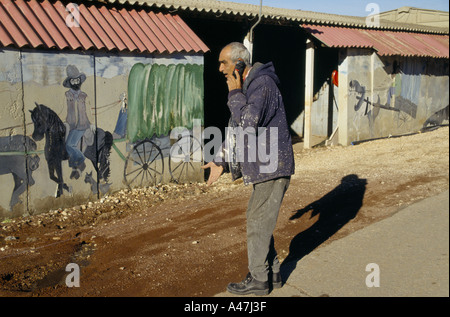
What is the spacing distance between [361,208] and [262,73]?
3.73 meters

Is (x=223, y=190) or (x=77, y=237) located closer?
(x=77, y=237)

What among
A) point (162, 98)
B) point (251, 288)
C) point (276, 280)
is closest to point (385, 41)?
point (162, 98)

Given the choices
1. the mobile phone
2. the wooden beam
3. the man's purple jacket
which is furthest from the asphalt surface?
the wooden beam

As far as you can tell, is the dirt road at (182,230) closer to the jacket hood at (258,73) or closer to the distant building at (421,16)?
the jacket hood at (258,73)

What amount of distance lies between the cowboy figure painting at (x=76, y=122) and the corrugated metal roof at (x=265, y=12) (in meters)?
1.77

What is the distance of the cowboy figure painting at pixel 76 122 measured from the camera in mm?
7629

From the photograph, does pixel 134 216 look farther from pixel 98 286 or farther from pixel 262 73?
pixel 262 73

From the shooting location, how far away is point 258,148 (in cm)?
403

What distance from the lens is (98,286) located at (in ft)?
15.2

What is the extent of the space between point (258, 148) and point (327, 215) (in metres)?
3.12

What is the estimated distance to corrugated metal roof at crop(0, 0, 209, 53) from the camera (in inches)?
280

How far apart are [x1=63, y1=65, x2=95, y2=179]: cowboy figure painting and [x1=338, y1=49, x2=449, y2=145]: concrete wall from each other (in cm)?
823

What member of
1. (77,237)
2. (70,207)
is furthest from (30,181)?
(77,237)

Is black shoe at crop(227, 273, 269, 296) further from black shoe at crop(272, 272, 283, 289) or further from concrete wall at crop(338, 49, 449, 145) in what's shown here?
concrete wall at crop(338, 49, 449, 145)
